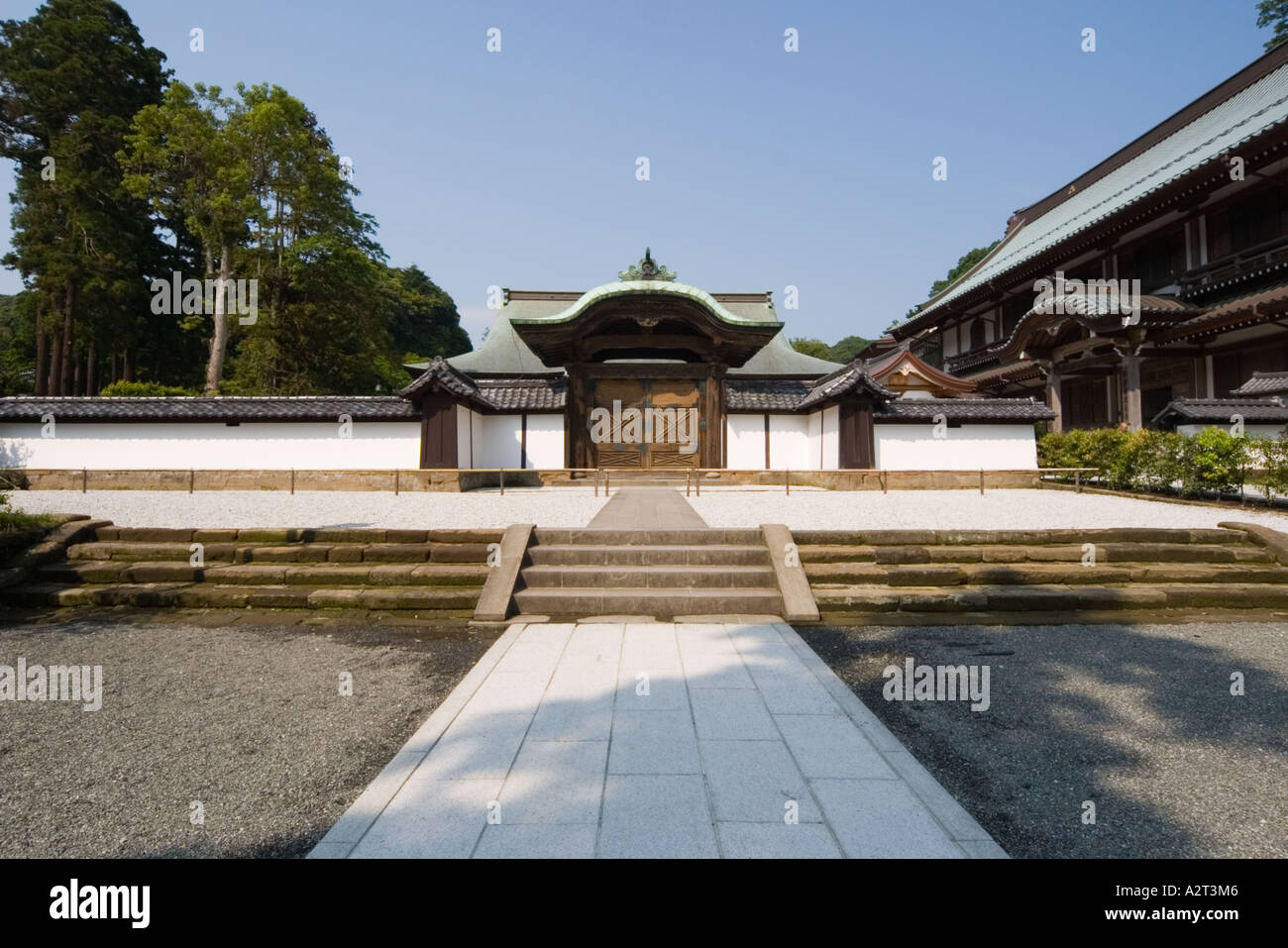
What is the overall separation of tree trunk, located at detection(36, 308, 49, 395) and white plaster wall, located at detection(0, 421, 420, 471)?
16.5 m

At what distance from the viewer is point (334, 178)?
80.2 feet

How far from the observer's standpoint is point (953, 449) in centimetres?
1708

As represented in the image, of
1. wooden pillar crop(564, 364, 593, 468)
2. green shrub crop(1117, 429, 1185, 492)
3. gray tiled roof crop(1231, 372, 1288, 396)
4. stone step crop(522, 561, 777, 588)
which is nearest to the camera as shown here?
stone step crop(522, 561, 777, 588)

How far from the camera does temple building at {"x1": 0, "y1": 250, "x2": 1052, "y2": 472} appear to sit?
15.7 meters

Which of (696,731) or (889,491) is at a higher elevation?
(889,491)

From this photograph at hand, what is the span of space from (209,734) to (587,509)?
7.32 metres

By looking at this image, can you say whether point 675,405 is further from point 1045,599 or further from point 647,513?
point 1045,599

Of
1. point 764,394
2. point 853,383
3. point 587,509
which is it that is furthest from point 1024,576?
point 764,394

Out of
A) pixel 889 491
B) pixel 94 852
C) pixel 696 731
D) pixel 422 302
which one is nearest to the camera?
pixel 94 852

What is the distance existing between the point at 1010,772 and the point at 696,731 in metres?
1.73

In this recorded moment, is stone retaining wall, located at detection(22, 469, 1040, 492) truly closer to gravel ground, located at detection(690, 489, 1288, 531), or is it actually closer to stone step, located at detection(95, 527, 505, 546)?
gravel ground, located at detection(690, 489, 1288, 531)

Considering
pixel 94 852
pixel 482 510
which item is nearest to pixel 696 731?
pixel 94 852

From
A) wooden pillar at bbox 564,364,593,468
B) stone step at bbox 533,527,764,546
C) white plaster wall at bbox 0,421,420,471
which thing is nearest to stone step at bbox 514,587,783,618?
stone step at bbox 533,527,764,546
